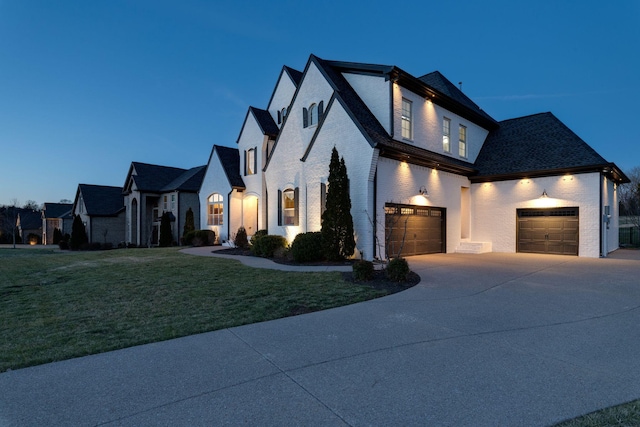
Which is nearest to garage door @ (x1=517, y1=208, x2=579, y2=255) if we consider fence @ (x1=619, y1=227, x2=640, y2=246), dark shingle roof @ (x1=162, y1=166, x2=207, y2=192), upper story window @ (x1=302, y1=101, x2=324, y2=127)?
fence @ (x1=619, y1=227, x2=640, y2=246)

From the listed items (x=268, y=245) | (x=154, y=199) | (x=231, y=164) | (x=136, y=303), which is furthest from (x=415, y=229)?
(x=154, y=199)

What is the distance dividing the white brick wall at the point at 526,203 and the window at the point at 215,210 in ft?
53.8

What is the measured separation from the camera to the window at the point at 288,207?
53.0 feet

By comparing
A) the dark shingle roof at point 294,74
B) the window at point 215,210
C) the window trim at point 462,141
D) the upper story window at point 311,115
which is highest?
the dark shingle roof at point 294,74

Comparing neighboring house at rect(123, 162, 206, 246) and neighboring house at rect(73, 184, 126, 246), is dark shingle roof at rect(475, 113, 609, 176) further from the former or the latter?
neighboring house at rect(73, 184, 126, 246)

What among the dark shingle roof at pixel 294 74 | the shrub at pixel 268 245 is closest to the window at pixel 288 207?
the shrub at pixel 268 245

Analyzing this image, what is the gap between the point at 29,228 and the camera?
48.4 m

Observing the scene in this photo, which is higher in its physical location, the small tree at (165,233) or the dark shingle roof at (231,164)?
the dark shingle roof at (231,164)

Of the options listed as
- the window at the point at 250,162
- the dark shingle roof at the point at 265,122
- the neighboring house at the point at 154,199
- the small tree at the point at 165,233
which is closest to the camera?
the dark shingle roof at the point at 265,122

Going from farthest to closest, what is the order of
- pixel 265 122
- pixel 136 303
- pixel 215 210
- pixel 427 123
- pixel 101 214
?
pixel 101 214 < pixel 215 210 < pixel 265 122 < pixel 427 123 < pixel 136 303

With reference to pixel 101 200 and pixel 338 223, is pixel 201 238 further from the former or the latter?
pixel 101 200

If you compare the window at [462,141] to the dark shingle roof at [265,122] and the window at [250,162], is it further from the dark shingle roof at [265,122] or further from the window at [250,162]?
the window at [250,162]

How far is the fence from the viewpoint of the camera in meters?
21.2

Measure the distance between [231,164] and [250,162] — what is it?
1.97 meters
